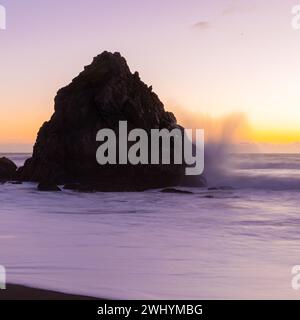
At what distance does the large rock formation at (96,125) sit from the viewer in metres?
27.5

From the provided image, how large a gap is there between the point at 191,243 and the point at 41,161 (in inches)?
802

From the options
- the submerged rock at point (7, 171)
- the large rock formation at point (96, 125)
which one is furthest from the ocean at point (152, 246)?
the submerged rock at point (7, 171)

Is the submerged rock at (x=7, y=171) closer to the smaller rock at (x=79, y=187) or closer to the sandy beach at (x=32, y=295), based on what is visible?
the smaller rock at (x=79, y=187)

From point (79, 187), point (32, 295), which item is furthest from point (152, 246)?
point (79, 187)

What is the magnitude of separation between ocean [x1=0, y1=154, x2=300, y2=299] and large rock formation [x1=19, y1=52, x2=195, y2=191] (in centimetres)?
546

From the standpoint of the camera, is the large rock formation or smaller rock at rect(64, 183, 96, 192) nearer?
smaller rock at rect(64, 183, 96, 192)

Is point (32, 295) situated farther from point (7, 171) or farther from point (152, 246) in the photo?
point (7, 171)

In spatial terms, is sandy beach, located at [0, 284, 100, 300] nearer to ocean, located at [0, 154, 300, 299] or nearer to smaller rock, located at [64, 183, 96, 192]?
ocean, located at [0, 154, 300, 299]

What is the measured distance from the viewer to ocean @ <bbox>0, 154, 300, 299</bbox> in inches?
277

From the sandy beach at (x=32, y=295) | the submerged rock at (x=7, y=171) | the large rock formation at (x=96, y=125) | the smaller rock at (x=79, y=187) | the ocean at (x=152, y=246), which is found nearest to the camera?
the sandy beach at (x=32, y=295)

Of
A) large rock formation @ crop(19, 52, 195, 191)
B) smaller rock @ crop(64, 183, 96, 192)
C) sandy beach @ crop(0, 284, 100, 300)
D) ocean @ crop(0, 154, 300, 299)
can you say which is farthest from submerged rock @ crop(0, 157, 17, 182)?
sandy beach @ crop(0, 284, 100, 300)

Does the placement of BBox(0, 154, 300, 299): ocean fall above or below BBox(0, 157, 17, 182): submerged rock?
below

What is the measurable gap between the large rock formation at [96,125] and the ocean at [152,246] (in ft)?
17.9

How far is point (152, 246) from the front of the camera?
1047 centimetres
